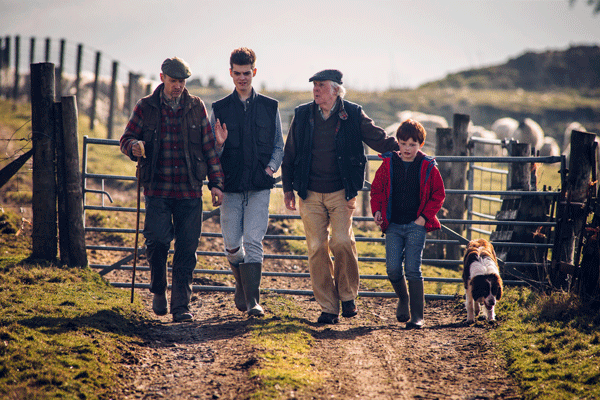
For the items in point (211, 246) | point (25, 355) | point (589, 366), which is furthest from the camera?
point (211, 246)

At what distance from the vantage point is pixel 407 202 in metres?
5.25

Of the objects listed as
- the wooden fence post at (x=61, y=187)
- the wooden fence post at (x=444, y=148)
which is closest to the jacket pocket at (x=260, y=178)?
the wooden fence post at (x=61, y=187)

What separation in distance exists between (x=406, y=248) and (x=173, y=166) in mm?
2277

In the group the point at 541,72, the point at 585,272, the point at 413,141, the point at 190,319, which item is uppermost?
the point at 541,72

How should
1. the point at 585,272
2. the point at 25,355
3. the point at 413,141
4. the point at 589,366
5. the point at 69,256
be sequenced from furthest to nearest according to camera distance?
the point at 69,256, the point at 585,272, the point at 413,141, the point at 589,366, the point at 25,355

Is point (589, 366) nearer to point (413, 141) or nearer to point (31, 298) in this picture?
point (413, 141)

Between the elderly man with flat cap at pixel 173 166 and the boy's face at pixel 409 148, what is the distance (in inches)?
65.8

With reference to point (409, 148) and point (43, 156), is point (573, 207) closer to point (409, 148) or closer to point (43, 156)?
point (409, 148)

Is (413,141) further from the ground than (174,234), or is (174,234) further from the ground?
(413,141)

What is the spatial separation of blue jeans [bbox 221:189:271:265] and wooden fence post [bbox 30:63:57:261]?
238cm

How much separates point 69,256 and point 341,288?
3.24 metres

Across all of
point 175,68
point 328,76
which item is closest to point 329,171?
point 328,76

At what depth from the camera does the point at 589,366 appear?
4.17 m

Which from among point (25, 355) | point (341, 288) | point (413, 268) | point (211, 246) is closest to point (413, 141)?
point (413, 268)
